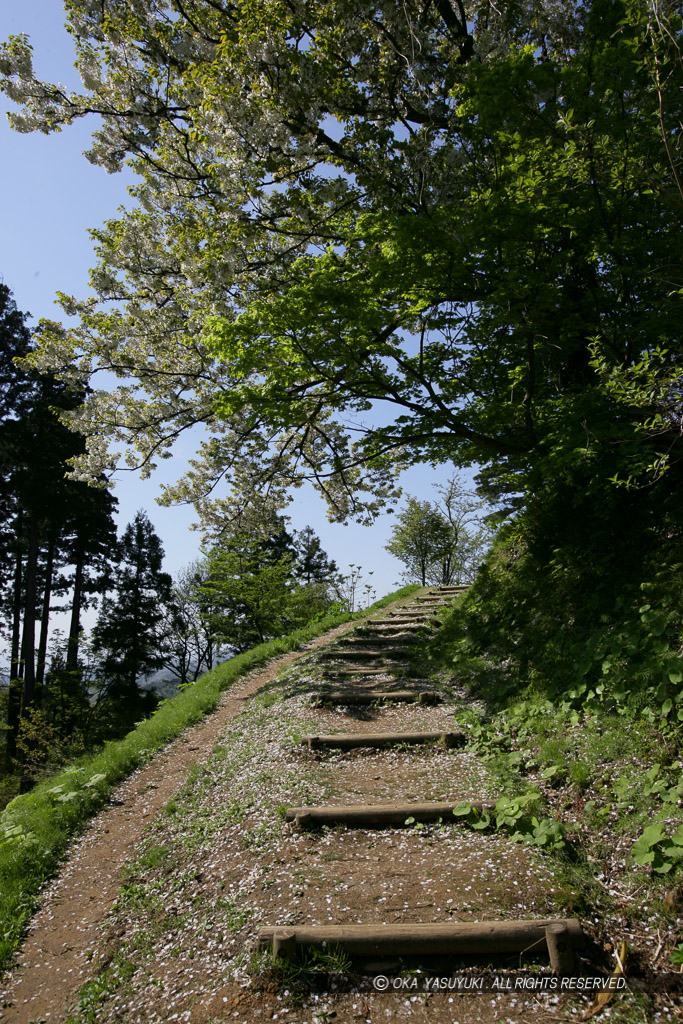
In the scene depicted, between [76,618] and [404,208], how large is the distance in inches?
1025

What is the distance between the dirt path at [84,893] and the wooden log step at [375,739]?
7.12ft

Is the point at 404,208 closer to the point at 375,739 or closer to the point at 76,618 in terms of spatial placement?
the point at 375,739

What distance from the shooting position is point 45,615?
84.7ft

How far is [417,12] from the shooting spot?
7.89m

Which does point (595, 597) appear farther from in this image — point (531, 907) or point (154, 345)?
point (154, 345)

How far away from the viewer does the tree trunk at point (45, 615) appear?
25172 millimetres

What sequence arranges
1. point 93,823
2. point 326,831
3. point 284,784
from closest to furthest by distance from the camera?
point 326,831, point 284,784, point 93,823

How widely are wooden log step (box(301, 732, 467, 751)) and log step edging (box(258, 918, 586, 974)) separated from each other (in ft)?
8.91

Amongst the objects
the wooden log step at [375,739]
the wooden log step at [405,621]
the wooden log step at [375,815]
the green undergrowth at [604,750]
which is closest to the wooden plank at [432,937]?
the green undergrowth at [604,750]

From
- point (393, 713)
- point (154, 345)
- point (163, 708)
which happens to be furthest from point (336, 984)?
point (154, 345)

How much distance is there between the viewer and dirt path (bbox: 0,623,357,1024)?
3896 millimetres

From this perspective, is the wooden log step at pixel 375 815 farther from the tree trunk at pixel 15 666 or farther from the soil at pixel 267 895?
the tree trunk at pixel 15 666

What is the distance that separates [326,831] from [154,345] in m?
9.52

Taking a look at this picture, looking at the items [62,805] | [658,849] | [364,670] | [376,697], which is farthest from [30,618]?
[658,849]
